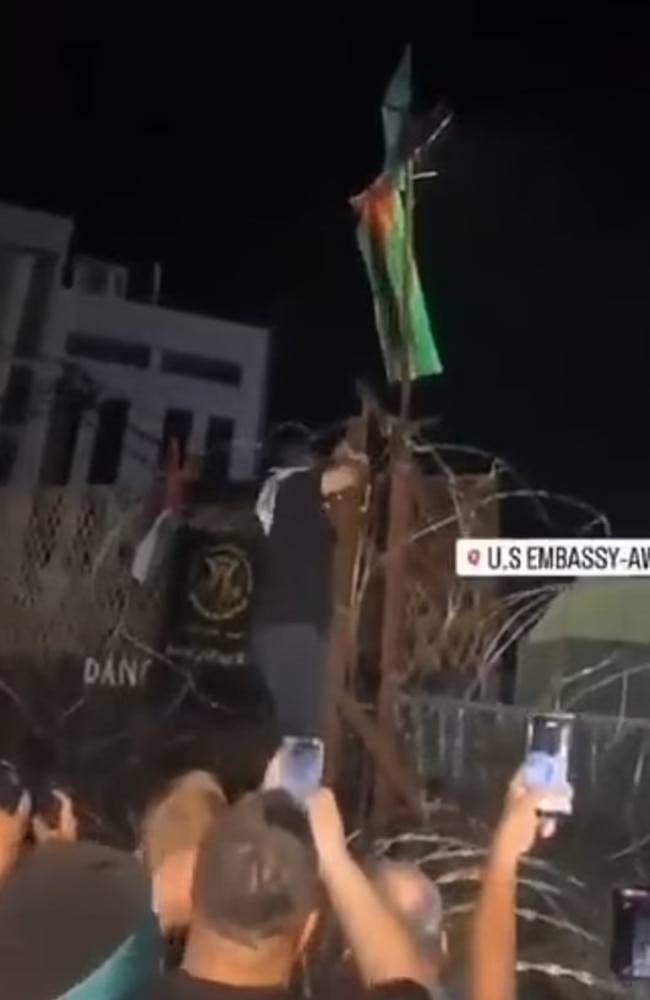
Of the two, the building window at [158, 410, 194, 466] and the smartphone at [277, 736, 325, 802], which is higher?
the building window at [158, 410, 194, 466]

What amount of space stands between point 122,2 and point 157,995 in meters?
0.74

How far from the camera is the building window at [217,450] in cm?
114

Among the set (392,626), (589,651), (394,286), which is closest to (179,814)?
(392,626)

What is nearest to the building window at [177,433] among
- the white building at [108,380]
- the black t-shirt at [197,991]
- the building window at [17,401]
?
the white building at [108,380]

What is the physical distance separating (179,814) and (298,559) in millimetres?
187

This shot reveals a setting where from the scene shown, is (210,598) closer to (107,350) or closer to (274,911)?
(107,350)

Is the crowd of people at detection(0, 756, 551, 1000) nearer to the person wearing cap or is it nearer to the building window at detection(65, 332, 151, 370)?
the person wearing cap

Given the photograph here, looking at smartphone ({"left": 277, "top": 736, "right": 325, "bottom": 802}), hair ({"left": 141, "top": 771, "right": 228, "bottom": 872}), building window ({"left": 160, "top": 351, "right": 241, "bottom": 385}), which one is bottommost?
hair ({"left": 141, "top": 771, "right": 228, "bottom": 872})

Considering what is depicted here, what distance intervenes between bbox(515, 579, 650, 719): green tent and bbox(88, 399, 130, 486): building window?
1.03ft

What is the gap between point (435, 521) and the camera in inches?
43.3

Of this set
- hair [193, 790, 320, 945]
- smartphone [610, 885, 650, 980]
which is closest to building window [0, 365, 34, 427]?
hair [193, 790, 320, 945]

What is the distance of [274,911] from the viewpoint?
2.88 feet

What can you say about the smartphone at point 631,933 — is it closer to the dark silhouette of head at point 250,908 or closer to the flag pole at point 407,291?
the dark silhouette of head at point 250,908

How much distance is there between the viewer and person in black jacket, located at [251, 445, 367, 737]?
3.60ft
